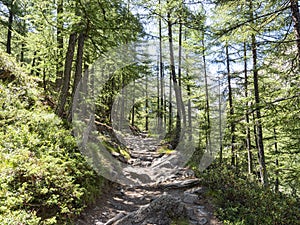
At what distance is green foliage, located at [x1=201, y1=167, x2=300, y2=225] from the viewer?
215 inches

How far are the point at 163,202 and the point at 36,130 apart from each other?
389cm

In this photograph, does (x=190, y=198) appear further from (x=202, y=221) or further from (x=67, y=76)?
(x=67, y=76)

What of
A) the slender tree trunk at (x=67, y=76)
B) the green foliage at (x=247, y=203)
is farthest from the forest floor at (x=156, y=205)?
the slender tree trunk at (x=67, y=76)

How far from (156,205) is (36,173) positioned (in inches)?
115

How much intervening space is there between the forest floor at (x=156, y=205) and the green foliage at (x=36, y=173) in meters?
0.56

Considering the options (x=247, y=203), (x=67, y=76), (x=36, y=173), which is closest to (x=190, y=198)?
(x=247, y=203)

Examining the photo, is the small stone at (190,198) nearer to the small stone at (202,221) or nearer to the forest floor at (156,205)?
the forest floor at (156,205)

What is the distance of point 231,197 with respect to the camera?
6.56 m

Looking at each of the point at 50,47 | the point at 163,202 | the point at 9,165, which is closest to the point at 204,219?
the point at 163,202

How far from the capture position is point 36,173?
4176 mm

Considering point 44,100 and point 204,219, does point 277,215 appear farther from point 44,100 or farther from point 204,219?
point 44,100

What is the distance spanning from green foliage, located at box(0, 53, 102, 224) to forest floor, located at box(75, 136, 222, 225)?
56cm

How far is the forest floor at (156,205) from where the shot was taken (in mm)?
5207

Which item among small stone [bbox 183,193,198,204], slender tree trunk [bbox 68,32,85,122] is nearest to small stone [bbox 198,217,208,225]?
small stone [bbox 183,193,198,204]
